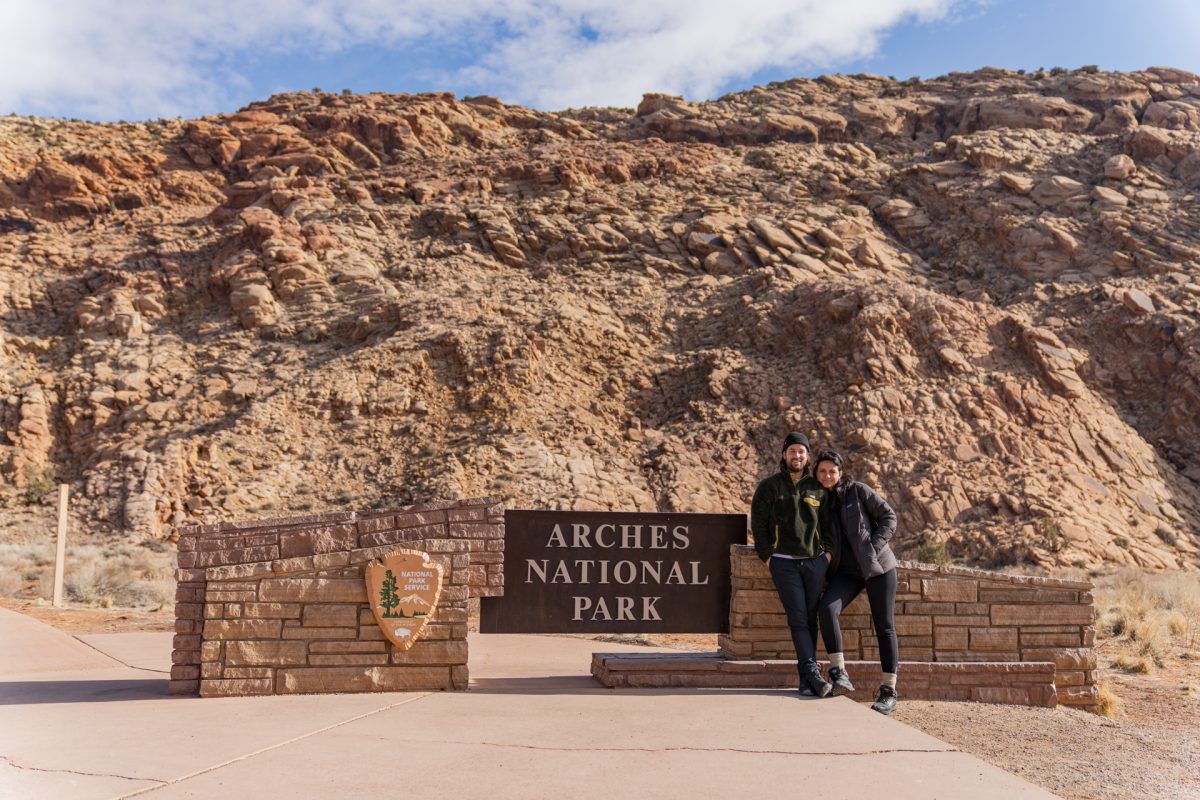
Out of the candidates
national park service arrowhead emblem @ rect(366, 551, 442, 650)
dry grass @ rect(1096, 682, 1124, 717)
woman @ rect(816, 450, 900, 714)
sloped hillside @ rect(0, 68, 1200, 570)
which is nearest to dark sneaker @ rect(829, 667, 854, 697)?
woman @ rect(816, 450, 900, 714)

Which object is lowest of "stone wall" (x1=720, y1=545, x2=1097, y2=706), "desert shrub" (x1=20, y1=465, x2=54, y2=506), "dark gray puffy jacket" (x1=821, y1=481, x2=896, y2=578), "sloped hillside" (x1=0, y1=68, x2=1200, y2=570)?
"stone wall" (x1=720, y1=545, x2=1097, y2=706)

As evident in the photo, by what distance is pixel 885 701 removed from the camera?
730 cm

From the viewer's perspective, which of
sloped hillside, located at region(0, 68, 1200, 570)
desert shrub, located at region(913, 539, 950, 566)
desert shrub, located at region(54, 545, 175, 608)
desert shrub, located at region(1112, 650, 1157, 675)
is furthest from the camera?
sloped hillside, located at region(0, 68, 1200, 570)

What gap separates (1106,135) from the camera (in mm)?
42438

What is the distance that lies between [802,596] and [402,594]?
3075mm

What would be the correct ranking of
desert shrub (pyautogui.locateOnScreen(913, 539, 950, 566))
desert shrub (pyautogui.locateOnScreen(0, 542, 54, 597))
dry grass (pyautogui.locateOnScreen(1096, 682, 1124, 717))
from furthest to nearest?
1. desert shrub (pyautogui.locateOnScreen(913, 539, 950, 566))
2. desert shrub (pyautogui.locateOnScreen(0, 542, 54, 597))
3. dry grass (pyautogui.locateOnScreen(1096, 682, 1124, 717))

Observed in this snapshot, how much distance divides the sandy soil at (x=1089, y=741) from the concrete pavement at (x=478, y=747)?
0.58 m

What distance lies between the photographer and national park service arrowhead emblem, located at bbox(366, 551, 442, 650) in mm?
7637

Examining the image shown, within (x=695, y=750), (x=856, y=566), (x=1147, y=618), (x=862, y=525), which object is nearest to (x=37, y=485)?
(x=856, y=566)

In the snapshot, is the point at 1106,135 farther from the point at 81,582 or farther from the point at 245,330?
the point at 81,582

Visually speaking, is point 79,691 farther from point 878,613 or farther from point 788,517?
point 878,613

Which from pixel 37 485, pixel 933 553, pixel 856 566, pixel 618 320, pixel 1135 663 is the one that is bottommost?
pixel 1135 663

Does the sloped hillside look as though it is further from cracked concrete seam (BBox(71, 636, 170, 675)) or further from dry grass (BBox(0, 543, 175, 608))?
cracked concrete seam (BBox(71, 636, 170, 675))

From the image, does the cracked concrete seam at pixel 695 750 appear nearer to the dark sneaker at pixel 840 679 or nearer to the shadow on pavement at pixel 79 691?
the dark sneaker at pixel 840 679
